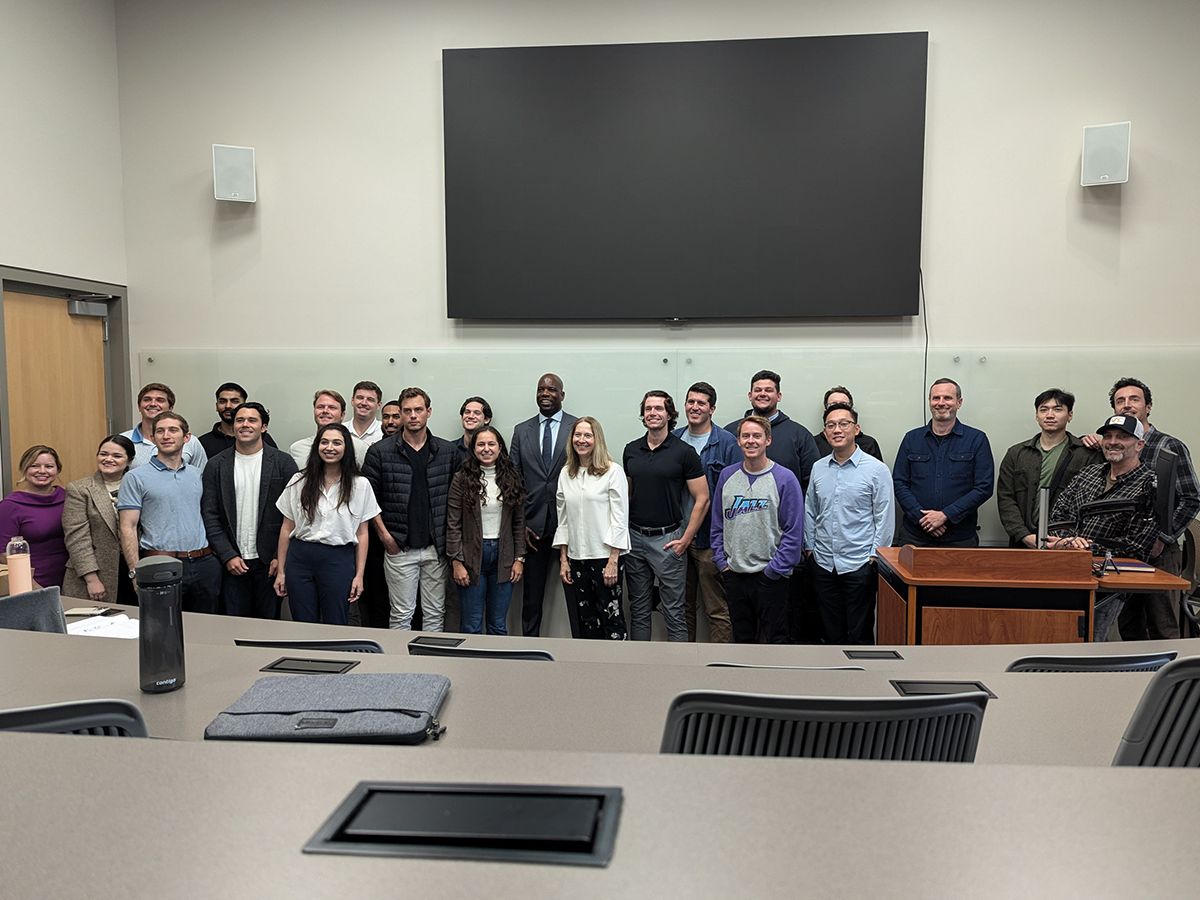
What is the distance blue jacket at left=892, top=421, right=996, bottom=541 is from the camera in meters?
5.25

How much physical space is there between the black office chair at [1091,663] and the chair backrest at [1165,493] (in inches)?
93.9

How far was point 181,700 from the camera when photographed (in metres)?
1.86

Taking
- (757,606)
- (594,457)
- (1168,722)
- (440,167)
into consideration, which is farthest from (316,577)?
(1168,722)

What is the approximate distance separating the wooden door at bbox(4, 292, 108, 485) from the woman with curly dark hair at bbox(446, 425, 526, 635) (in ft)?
9.00

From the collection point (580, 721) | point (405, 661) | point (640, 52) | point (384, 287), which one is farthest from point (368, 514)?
point (640, 52)

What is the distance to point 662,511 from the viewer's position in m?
5.09

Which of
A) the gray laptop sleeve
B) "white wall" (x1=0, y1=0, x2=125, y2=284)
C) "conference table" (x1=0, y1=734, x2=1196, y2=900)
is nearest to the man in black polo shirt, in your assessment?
the gray laptop sleeve

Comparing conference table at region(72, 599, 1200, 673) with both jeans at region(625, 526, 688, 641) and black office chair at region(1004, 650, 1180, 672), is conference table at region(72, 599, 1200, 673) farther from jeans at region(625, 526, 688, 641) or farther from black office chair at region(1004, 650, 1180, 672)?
jeans at region(625, 526, 688, 641)

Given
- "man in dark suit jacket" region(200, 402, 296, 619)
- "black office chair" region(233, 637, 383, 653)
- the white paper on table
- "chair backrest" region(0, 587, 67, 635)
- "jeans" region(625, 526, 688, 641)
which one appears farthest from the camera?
"jeans" region(625, 526, 688, 641)

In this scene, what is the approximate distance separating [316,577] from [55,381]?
2637mm

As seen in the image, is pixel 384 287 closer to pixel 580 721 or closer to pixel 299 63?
pixel 299 63

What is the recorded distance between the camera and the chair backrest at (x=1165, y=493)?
14.5 feet

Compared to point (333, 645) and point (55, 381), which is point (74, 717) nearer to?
point (333, 645)

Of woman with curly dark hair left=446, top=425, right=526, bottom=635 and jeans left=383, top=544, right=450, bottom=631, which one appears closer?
woman with curly dark hair left=446, top=425, right=526, bottom=635
